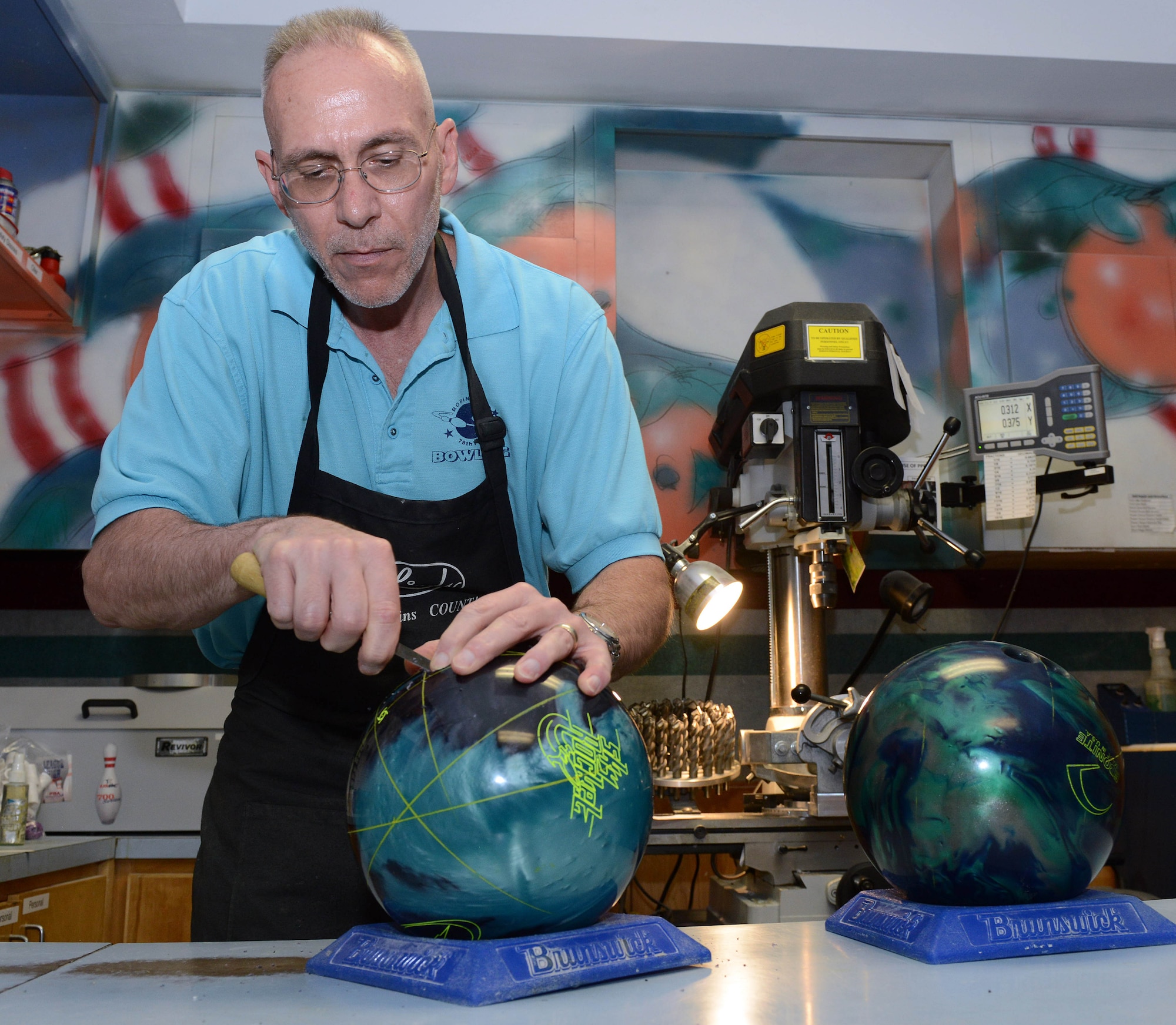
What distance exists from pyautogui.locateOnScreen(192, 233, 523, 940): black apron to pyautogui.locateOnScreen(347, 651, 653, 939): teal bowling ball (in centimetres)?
48

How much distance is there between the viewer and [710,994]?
2.37ft

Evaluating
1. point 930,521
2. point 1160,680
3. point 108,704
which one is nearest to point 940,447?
point 930,521

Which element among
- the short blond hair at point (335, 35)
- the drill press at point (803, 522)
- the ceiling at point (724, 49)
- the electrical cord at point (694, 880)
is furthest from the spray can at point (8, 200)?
the electrical cord at point (694, 880)

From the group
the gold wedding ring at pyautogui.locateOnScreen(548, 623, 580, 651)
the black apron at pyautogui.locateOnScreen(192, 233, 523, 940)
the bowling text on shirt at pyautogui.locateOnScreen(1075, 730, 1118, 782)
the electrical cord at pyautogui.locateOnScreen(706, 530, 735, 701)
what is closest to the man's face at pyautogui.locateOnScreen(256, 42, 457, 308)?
the black apron at pyautogui.locateOnScreen(192, 233, 523, 940)

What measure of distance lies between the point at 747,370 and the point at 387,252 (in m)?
1.30

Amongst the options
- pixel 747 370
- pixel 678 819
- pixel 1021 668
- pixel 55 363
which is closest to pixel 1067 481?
pixel 747 370

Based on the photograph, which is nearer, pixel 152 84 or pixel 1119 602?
pixel 152 84

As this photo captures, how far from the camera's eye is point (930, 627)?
3.11 m

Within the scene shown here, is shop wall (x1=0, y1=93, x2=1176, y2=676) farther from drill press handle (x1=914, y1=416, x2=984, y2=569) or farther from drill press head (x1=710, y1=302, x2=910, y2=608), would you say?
drill press head (x1=710, y1=302, x2=910, y2=608)

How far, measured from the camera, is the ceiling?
8.82 feet

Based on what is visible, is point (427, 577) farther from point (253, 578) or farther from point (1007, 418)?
point (1007, 418)

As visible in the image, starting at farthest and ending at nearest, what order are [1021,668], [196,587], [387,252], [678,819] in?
1. [678,819]
2. [387,252]
3. [196,587]
4. [1021,668]

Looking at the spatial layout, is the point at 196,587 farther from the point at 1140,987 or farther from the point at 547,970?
the point at 1140,987

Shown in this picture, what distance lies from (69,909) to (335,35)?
1932 mm
